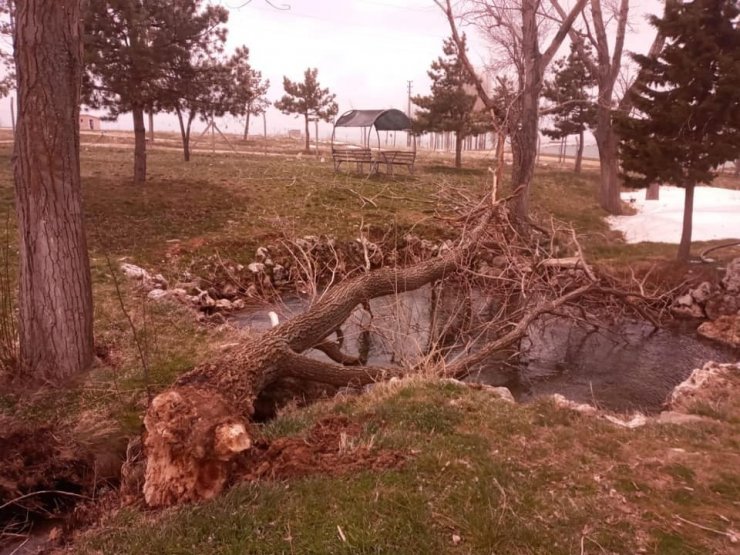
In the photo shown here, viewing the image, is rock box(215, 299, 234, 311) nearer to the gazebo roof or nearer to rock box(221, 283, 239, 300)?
rock box(221, 283, 239, 300)

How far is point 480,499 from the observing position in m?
2.96

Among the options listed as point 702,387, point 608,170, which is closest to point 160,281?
point 702,387

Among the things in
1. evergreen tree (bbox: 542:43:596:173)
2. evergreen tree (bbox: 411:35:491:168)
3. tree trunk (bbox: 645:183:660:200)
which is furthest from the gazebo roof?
tree trunk (bbox: 645:183:660:200)

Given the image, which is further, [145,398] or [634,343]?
[634,343]

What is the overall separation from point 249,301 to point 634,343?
6.60 m

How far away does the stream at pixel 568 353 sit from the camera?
247 inches

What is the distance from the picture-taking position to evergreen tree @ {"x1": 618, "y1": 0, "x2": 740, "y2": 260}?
Answer: 8930mm

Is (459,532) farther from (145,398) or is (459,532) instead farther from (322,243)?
(322,243)

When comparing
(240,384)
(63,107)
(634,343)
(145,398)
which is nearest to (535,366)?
(634,343)

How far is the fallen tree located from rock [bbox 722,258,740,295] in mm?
1826

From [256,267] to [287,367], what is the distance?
→ 5136 mm

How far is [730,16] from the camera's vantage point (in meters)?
8.98

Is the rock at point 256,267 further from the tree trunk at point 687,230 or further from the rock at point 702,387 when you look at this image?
the tree trunk at point 687,230

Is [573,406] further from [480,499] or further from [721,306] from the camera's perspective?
[721,306]
